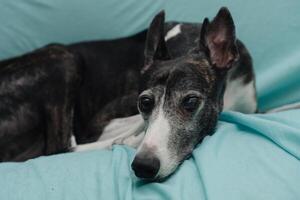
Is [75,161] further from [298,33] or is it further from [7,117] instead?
[298,33]

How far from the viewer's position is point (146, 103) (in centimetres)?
218

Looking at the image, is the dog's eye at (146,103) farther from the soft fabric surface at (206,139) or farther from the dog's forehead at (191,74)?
the soft fabric surface at (206,139)

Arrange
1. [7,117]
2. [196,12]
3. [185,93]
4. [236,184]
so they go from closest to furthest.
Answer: [236,184], [185,93], [7,117], [196,12]

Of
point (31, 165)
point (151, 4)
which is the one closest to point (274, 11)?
point (151, 4)

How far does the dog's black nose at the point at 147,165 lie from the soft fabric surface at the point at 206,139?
0.22 feet

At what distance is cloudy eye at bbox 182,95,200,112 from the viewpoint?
2131mm

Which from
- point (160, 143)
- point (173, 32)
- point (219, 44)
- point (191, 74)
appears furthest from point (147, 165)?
point (173, 32)

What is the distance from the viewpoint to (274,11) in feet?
9.89

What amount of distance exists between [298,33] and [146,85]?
114 cm

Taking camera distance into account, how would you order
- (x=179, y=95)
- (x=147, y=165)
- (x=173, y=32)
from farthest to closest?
(x=173, y=32), (x=179, y=95), (x=147, y=165)

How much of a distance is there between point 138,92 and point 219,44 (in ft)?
1.79

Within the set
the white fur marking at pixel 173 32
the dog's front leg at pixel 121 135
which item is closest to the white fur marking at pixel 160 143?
the dog's front leg at pixel 121 135

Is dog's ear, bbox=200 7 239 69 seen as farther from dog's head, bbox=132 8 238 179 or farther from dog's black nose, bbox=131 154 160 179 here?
dog's black nose, bbox=131 154 160 179

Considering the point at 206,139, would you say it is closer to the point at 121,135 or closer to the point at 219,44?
the point at 219,44
